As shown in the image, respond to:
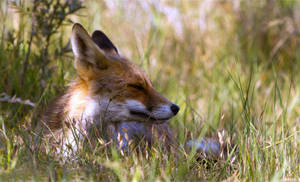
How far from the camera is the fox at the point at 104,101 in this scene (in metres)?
4.07

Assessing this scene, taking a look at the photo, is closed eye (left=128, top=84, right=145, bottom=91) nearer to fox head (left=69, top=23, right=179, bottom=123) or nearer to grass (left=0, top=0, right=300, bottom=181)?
fox head (left=69, top=23, right=179, bottom=123)

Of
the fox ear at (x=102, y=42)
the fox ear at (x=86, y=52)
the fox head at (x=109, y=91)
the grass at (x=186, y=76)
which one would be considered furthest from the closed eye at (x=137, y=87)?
the fox ear at (x=102, y=42)

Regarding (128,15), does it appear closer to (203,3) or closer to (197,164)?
(203,3)

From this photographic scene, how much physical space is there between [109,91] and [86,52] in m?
0.49

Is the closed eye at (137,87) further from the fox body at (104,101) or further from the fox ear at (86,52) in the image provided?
the fox ear at (86,52)

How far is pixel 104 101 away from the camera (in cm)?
415

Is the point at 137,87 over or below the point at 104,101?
over

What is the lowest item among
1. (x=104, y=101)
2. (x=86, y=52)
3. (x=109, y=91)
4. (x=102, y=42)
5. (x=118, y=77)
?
(x=104, y=101)

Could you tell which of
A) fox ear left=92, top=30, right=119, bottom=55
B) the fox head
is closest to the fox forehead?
the fox head

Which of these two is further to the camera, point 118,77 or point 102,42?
point 102,42

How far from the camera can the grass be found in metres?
3.35

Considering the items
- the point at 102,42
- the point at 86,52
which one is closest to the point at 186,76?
the point at 102,42

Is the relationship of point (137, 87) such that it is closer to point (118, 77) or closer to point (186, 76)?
point (118, 77)

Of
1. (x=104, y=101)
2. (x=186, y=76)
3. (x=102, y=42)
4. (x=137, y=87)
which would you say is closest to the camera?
(x=104, y=101)
